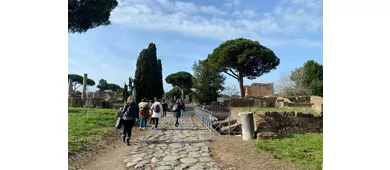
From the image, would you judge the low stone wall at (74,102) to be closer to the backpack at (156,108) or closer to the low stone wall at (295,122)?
the backpack at (156,108)

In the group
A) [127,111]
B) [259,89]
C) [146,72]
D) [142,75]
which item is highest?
[146,72]

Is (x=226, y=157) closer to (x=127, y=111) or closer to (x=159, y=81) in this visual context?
(x=127, y=111)

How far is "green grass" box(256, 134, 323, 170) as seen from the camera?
433cm

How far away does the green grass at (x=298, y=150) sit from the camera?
4.33 metres

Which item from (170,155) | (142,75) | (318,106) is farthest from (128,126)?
(142,75)

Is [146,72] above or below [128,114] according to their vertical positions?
above

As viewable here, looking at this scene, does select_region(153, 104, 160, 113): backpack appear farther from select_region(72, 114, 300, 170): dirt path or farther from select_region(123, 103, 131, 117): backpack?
select_region(123, 103, 131, 117): backpack

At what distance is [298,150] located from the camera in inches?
207

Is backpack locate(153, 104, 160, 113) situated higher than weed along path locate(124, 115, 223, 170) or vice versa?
backpack locate(153, 104, 160, 113)

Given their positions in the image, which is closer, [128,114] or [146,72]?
[128,114]

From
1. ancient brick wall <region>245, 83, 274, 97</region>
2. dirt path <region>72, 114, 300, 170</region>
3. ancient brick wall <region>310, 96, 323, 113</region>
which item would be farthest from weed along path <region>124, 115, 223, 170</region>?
ancient brick wall <region>245, 83, 274, 97</region>

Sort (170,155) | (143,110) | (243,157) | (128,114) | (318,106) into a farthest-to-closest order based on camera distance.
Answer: (318,106), (143,110), (128,114), (170,155), (243,157)
